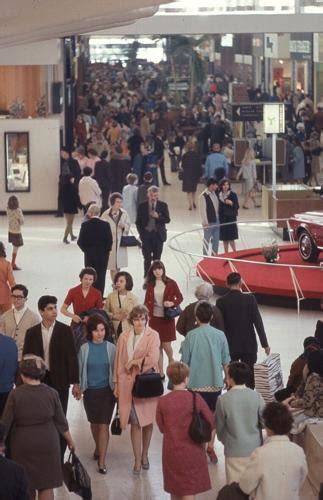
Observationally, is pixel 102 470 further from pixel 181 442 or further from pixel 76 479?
pixel 181 442

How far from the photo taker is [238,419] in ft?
33.3

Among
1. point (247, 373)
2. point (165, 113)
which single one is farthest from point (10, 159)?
point (247, 373)

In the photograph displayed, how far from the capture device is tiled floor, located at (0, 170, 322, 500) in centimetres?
1154

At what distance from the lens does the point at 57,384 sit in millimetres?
11836

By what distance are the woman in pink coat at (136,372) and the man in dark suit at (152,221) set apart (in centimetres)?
830

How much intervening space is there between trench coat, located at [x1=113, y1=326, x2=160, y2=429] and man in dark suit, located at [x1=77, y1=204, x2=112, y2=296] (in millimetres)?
6359

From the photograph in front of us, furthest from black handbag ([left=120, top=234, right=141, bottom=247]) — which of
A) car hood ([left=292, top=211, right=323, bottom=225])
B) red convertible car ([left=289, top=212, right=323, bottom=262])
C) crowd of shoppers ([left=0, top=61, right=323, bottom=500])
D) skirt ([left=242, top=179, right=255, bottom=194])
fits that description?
skirt ([left=242, top=179, right=255, bottom=194])

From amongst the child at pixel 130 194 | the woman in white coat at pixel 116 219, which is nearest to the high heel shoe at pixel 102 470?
the woman in white coat at pixel 116 219

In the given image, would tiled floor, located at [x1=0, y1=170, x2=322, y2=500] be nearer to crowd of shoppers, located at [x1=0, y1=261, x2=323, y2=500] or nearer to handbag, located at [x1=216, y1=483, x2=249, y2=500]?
crowd of shoppers, located at [x1=0, y1=261, x2=323, y2=500]

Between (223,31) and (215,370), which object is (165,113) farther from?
(215,370)

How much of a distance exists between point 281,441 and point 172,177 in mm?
29713

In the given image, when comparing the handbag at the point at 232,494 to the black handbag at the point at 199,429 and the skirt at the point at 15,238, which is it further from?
the skirt at the point at 15,238

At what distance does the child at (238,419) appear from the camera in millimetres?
10109

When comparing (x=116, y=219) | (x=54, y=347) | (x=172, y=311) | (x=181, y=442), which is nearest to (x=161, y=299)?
(x=172, y=311)
